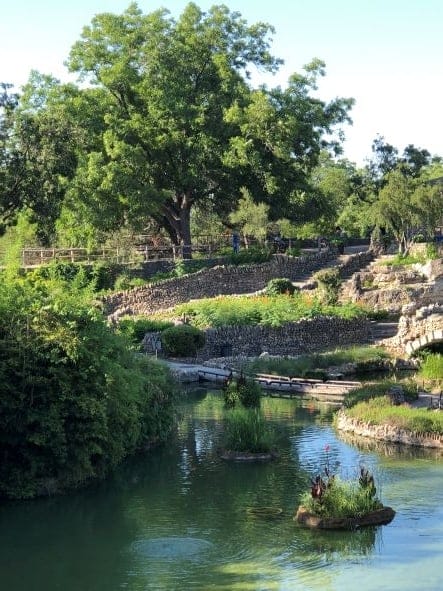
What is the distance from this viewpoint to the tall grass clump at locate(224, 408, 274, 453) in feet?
82.6

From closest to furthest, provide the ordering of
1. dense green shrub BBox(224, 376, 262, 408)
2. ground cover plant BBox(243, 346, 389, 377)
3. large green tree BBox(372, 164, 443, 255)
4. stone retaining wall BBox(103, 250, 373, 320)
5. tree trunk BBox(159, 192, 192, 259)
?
dense green shrub BBox(224, 376, 262, 408), ground cover plant BBox(243, 346, 389, 377), stone retaining wall BBox(103, 250, 373, 320), large green tree BBox(372, 164, 443, 255), tree trunk BBox(159, 192, 192, 259)

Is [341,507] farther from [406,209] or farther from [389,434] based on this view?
[406,209]

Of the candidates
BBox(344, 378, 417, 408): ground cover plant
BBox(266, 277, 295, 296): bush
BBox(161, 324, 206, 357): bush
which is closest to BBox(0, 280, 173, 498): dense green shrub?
BBox(344, 378, 417, 408): ground cover plant

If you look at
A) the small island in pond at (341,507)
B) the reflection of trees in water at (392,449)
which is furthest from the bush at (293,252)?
the small island in pond at (341,507)

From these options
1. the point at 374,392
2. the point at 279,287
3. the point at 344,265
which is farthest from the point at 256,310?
the point at 374,392

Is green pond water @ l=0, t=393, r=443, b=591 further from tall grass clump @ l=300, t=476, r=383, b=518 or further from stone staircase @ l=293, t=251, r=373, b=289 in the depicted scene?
stone staircase @ l=293, t=251, r=373, b=289

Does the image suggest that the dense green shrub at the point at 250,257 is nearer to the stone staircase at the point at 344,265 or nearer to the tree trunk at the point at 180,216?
the stone staircase at the point at 344,265

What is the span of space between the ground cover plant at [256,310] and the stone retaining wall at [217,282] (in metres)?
3.08

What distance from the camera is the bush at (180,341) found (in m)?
40.7

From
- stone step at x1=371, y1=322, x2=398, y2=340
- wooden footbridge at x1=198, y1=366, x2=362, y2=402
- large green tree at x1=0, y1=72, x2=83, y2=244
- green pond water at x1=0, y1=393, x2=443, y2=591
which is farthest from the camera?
large green tree at x1=0, y1=72, x2=83, y2=244

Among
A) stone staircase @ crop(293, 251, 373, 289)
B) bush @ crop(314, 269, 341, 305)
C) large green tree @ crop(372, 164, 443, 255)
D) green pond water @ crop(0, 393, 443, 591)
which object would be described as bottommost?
green pond water @ crop(0, 393, 443, 591)

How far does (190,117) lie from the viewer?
182ft

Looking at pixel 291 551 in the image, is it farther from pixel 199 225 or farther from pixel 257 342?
pixel 199 225

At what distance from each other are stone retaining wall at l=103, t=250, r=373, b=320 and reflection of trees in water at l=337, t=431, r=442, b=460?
20.6m
